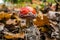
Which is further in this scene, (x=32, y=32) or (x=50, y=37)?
(x=50, y=37)

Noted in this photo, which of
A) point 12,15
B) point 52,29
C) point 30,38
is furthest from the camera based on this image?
point 12,15

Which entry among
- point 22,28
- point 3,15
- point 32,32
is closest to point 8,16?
point 3,15

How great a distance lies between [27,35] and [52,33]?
17cm

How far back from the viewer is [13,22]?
1.43 meters

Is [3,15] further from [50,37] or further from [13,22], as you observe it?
[50,37]

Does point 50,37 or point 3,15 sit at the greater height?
point 3,15

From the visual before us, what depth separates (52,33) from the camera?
1.35 meters

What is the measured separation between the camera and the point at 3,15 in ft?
4.68

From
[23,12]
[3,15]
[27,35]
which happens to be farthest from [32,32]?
[3,15]

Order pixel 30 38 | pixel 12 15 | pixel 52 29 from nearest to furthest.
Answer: pixel 30 38 → pixel 52 29 → pixel 12 15

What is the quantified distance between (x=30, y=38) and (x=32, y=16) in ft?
0.40

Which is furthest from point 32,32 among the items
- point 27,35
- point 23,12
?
point 23,12

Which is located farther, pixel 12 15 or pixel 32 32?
pixel 12 15

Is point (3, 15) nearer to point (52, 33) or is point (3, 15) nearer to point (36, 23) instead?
point (36, 23)
